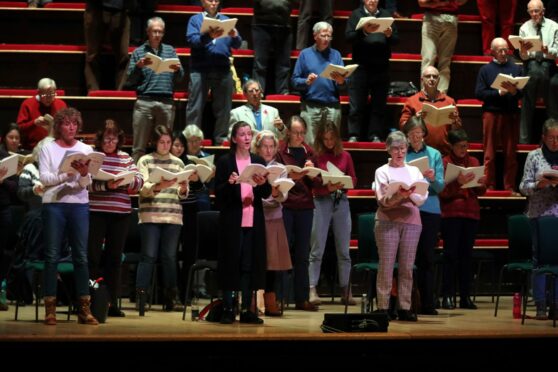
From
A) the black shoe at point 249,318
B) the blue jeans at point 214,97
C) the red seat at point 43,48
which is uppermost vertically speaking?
the red seat at point 43,48

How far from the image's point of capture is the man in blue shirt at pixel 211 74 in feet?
33.3

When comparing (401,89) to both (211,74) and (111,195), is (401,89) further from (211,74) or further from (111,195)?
(111,195)

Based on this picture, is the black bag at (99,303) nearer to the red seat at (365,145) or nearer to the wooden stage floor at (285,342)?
the wooden stage floor at (285,342)

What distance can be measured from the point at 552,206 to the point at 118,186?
11.0 feet

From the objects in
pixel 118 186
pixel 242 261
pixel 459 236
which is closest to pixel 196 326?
pixel 242 261

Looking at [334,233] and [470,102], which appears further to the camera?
[470,102]

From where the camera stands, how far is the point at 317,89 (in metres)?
9.97

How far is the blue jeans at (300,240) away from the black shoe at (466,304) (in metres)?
1.33

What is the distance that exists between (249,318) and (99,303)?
1.01 m

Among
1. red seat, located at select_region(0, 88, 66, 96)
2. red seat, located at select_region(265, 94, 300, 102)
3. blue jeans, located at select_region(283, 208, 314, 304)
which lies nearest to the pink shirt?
blue jeans, located at select_region(283, 208, 314, 304)

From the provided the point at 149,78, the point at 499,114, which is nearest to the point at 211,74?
the point at 149,78

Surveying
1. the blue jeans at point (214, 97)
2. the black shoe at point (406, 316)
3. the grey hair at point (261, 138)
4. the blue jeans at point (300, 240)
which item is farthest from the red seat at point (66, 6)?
the black shoe at point (406, 316)

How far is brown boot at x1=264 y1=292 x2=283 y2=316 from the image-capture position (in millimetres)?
8172

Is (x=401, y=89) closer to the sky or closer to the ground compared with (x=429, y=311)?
closer to the sky
